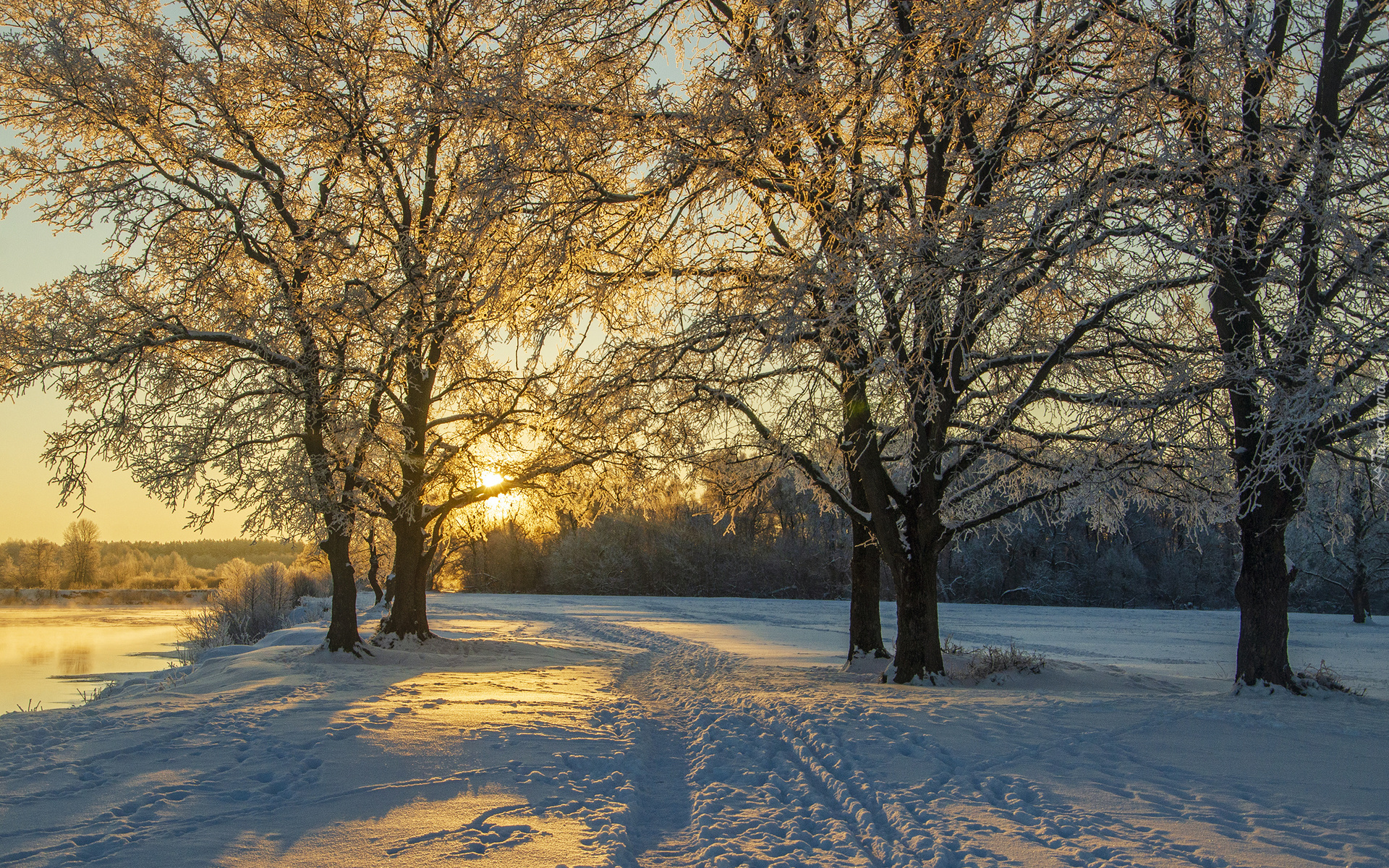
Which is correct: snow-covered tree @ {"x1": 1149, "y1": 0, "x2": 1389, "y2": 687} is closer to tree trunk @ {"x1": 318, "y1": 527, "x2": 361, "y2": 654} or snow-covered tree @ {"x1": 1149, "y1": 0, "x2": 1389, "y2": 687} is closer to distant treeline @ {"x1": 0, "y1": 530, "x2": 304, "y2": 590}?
tree trunk @ {"x1": 318, "y1": 527, "x2": 361, "y2": 654}

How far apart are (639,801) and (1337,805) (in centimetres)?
456

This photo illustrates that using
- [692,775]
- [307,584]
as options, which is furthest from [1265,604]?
[307,584]

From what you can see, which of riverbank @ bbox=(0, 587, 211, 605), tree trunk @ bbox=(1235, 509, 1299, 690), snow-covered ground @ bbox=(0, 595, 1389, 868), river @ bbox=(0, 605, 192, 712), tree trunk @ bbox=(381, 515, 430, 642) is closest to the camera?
snow-covered ground @ bbox=(0, 595, 1389, 868)

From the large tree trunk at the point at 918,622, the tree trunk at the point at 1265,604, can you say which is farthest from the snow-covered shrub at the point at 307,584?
the tree trunk at the point at 1265,604

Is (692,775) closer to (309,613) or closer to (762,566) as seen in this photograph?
(309,613)

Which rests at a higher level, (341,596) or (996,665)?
(341,596)

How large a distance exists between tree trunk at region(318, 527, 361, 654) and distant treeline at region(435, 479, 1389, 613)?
96.9 feet

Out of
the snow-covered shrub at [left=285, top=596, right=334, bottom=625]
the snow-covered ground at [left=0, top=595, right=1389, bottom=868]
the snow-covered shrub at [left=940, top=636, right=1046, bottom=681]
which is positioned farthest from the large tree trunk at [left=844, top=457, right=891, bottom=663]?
the snow-covered shrub at [left=285, top=596, right=334, bottom=625]

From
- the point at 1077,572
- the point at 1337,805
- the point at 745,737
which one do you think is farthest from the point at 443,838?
the point at 1077,572

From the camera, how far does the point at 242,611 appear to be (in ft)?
90.4

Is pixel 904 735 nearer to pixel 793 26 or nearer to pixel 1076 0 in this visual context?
pixel 1076 0

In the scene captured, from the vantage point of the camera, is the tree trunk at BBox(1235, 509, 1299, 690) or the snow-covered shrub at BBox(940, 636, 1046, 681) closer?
the tree trunk at BBox(1235, 509, 1299, 690)

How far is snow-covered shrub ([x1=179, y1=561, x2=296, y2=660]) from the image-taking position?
23.6 m

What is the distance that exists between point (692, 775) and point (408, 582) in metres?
11.5
